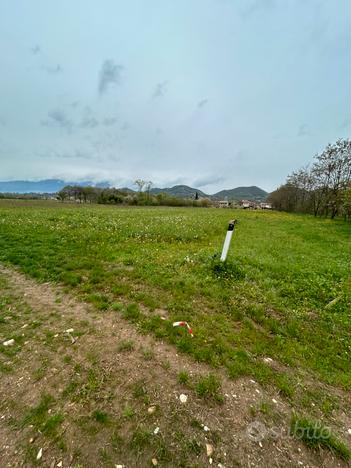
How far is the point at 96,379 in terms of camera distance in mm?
3006

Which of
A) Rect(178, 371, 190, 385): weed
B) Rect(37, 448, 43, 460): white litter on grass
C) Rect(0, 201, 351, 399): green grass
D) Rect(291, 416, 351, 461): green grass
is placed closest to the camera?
Rect(37, 448, 43, 460): white litter on grass

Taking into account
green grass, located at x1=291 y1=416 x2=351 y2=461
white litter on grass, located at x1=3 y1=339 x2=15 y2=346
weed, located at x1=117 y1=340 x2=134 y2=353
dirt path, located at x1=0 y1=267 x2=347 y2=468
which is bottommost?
green grass, located at x1=291 y1=416 x2=351 y2=461

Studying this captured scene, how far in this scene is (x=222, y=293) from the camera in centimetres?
579

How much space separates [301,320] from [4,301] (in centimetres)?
711

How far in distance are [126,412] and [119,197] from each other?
289 ft

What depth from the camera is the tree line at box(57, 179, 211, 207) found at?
85438 mm

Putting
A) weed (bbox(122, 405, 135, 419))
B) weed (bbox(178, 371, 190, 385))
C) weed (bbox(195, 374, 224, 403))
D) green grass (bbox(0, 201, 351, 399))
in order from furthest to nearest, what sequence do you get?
green grass (bbox(0, 201, 351, 399)) → weed (bbox(178, 371, 190, 385)) → weed (bbox(195, 374, 224, 403)) → weed (bbox(122, 405, 135, 419))

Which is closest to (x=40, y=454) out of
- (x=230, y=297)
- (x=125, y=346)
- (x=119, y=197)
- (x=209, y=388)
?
(x=125, y=346)

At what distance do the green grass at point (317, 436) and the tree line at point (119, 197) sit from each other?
274ft

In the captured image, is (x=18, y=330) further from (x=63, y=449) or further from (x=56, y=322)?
(x=63, y=449)

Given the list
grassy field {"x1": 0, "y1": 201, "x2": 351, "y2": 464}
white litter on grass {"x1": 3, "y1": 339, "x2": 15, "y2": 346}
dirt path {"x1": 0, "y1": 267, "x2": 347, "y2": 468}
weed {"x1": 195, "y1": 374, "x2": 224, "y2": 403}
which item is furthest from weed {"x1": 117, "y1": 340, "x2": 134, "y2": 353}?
white litter on grass {"x1": 3, "y1": 339, "x2": 15, "y2": 346}

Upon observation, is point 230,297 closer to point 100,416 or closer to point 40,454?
point 100,416

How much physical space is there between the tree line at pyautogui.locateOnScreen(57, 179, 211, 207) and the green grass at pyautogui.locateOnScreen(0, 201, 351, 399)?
76.8 metres

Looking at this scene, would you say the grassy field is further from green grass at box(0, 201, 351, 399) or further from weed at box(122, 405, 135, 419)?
weed at box(122, 405, 135, 419)
